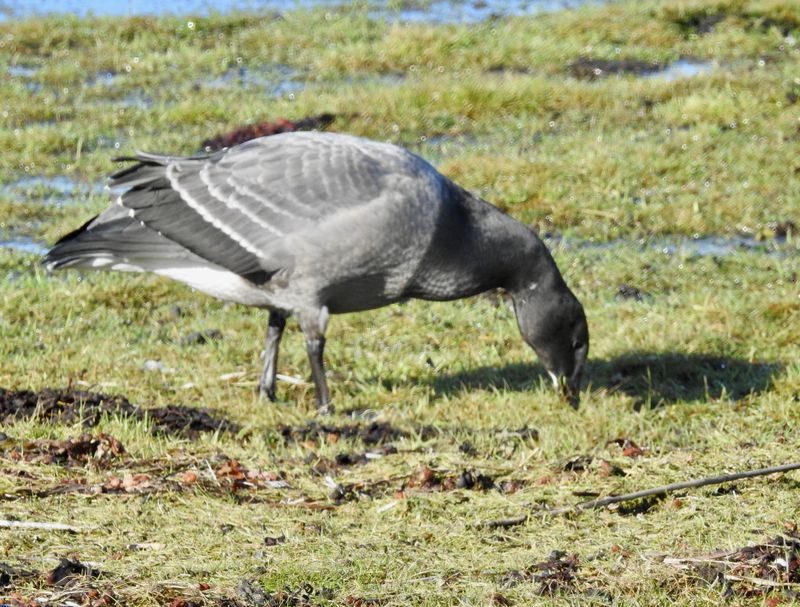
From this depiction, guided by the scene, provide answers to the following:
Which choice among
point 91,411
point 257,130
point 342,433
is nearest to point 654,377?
point 342,433

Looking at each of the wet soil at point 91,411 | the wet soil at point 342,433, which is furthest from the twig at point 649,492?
the wet soil at point 91,411

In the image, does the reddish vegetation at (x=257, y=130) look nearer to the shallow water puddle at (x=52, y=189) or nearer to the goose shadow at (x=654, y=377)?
the shallow water puddle at (x=52, y=189)

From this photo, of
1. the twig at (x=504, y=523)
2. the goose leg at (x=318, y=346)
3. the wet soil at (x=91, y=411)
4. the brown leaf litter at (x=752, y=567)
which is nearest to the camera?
the brown leaf litter at (x=752, y=567)

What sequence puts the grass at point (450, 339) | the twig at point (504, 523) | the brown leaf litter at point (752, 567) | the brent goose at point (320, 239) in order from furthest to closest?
the brent goose at point (320, 239) → the twig at point (504, 523) → the grass at point (450, 339) → the brown leaf litter at point (752, 567)

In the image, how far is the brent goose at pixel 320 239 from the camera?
24.3 ft

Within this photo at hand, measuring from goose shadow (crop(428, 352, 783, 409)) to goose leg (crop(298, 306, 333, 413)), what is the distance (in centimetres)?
78

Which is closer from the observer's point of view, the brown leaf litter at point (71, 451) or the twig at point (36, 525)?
the twig at point (36, 525)

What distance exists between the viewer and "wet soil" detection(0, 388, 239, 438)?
276 inches

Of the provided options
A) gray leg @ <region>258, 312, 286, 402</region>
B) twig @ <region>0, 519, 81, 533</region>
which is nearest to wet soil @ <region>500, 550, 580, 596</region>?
twig @ <region>0, 519, 81, 533</region>

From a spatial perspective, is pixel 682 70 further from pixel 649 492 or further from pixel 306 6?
pixel 649 492

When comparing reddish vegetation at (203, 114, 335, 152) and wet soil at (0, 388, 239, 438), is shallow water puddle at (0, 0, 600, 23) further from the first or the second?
wet soil at (0, 388, 239, 438)

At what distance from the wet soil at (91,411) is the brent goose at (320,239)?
3.04 ft

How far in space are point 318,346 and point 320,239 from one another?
703 mm

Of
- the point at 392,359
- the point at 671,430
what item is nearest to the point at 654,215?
the point at 392,359
